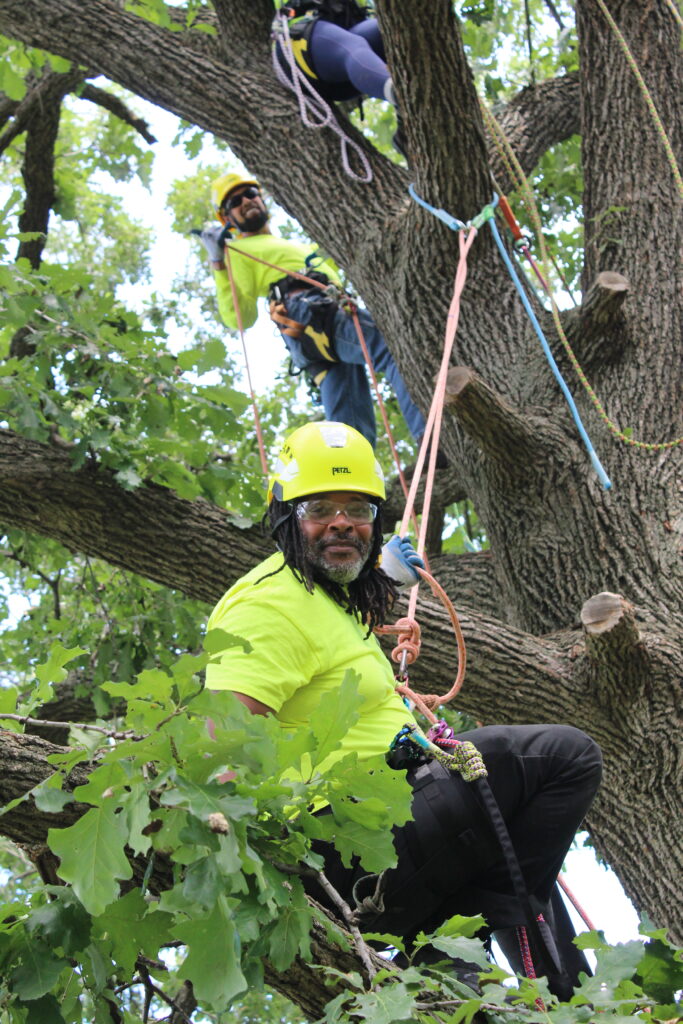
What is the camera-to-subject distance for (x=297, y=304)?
561cm

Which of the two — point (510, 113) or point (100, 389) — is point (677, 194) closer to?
point (510, 113)

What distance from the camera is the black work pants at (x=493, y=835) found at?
8.29ft

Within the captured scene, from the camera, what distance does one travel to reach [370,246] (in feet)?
15.3

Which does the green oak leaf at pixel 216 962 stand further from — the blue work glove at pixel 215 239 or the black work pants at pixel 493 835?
the blue work glove at pixel 215 239

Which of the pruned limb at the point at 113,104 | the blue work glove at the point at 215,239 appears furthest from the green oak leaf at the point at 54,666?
the pruned limb at the point at 113,104

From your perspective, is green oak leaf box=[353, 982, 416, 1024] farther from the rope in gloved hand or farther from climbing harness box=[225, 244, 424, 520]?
climbing harness box=[225, 244, 424, 520]

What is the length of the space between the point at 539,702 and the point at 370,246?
77.5 inches

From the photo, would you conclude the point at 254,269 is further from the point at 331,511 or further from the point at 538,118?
the point at 331,511

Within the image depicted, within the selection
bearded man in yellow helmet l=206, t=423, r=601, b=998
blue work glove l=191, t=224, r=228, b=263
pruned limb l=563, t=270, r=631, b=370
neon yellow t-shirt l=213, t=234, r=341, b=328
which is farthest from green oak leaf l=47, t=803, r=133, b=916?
blue work glove l=191, t=224, r=228, b=263

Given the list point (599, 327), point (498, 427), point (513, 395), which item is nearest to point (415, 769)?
point (498, 427)

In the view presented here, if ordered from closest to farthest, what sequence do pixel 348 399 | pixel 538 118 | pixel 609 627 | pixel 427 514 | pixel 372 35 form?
pixel 609 627 → pixel 427 514 → pixel 372 35 → pixel 538 118 → pixel 348 399

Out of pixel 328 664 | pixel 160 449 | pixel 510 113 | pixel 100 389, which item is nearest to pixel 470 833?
pixel 328 664

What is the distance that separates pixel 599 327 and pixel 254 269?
7.31 ft

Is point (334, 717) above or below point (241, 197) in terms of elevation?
below
